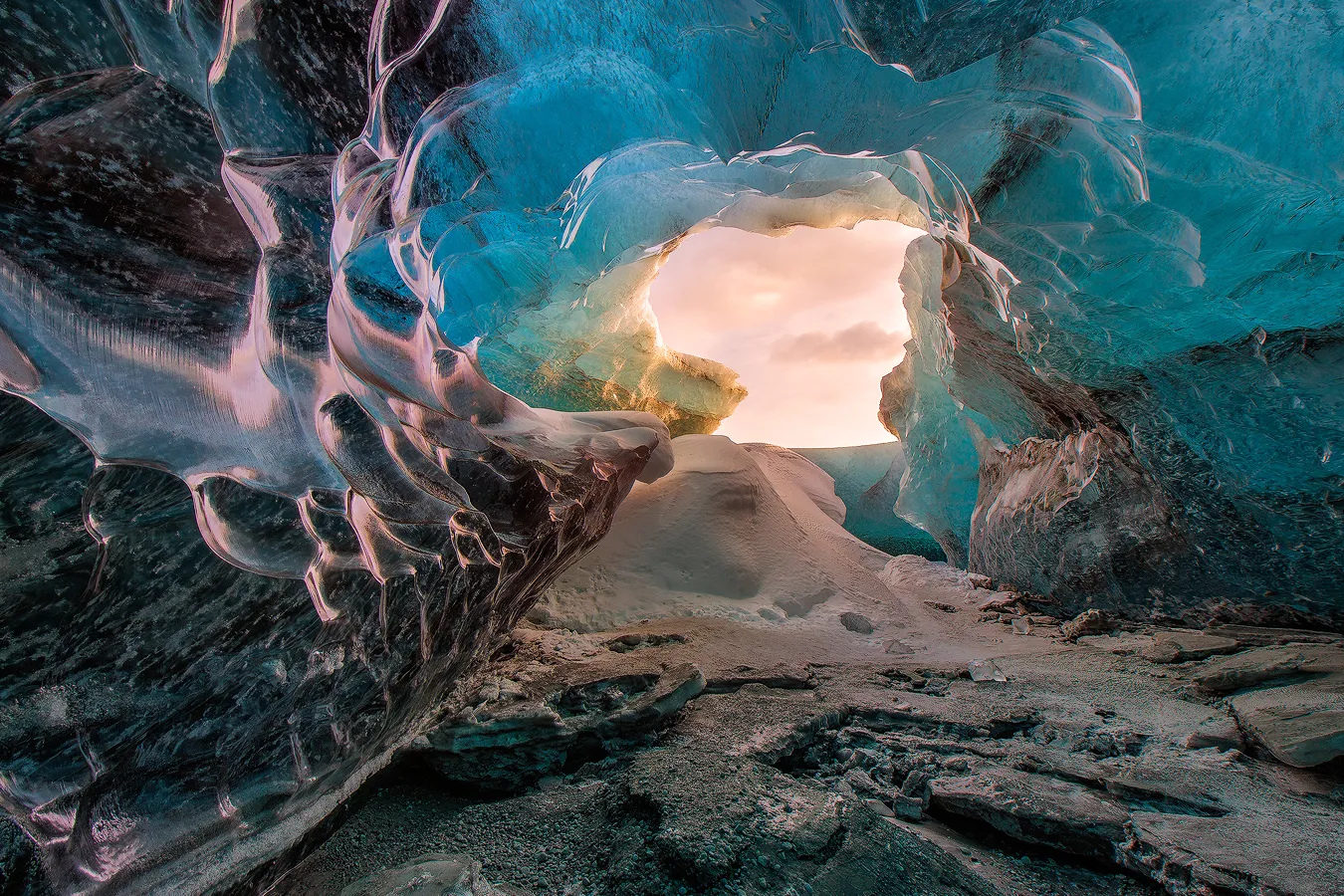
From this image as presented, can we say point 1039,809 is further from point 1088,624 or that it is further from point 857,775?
point 1088,624

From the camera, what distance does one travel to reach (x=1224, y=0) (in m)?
1.44

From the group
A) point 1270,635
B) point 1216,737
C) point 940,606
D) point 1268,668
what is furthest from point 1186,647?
point 940,606

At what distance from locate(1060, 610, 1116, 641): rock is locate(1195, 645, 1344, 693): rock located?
86 centimetres

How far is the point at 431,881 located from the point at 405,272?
4.25 ft

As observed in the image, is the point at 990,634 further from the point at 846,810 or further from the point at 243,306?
the point at 243,306

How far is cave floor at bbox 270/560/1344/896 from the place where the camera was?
3.58 feet

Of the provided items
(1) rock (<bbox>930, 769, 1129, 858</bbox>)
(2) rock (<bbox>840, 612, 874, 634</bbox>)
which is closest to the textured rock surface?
(1) rock (<bbox>930, 769, 1129, 858</bbox>)

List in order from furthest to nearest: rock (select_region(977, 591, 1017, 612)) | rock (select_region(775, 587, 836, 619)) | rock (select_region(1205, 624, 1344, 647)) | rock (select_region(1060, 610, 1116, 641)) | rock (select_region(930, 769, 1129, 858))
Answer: rock (select_region(977, 591, 1017, 612)) → rock (select_region(775, 587, 836, 619)) → rock (select_region(1060, 610, 1116, 641)) → rock (select_region(1205, 624, 1344, 647)) → rock (select_region(930, 769, 1129, 858))

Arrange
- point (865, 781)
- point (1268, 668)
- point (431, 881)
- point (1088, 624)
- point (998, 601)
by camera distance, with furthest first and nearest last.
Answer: point (998, 601) → point (1088, 624) → point (1268, 668) → point (865, 781) → point (431, 881)

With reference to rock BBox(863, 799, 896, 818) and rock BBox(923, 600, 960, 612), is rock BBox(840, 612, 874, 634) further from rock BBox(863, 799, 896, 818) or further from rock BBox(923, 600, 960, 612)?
rock BBox(863, 799, 896, 818)

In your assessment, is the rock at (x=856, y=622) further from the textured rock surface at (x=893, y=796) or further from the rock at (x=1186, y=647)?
the rock at (x=1186, y=647)

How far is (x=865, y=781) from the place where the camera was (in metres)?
1.46

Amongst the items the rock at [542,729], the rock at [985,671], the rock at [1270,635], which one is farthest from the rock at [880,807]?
the rock at [1270,635]

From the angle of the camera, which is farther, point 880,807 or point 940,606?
point 940,606
